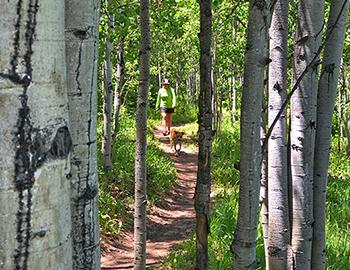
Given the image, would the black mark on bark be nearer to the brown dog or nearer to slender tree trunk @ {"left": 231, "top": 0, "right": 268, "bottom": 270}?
slender tree trunk @ {"left": 231, "top": 0, "right": 268, "bottom": 270}

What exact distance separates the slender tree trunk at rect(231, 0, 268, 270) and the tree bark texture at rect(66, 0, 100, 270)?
766mm

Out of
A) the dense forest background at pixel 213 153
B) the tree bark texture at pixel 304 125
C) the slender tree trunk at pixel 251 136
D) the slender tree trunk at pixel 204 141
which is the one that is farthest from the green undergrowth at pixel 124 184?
the slender tree trunk at pixel 251 136

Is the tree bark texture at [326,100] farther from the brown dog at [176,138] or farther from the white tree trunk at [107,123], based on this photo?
the brown dog at [176,138]

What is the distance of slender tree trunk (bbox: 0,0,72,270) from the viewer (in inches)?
31.1

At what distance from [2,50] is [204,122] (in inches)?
71.9

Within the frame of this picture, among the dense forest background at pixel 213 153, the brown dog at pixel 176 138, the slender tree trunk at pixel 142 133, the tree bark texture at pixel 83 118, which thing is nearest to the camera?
the tree bark texture at pixel 83 118

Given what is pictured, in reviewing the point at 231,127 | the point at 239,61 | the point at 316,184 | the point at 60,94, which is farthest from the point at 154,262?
the point at 231,127

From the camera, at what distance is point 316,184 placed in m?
2.70

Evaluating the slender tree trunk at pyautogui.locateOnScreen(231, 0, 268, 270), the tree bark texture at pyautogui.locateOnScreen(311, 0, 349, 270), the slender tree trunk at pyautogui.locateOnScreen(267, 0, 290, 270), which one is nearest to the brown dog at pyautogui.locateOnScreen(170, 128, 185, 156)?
the tree bark texture at pyautogui.locateOnScreen(311, 0, 349, 270)

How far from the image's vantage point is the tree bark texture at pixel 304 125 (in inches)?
98.9

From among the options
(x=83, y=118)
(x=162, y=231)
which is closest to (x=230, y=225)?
(x=162, y=231)

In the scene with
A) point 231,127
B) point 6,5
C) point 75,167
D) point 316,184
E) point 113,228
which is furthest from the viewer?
point 231,127

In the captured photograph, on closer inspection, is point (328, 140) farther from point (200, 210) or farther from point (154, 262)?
point (154, 262)

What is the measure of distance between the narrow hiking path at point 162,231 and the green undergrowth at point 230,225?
51cm
